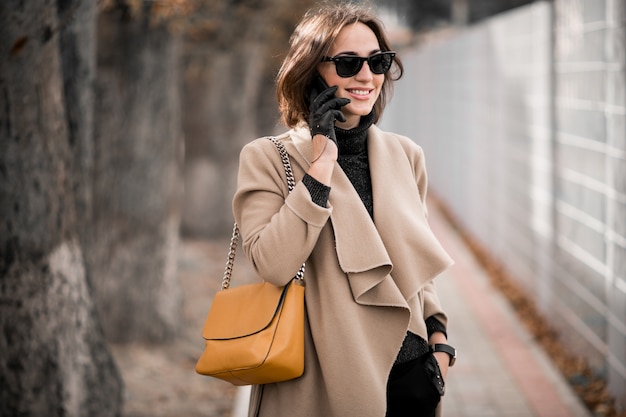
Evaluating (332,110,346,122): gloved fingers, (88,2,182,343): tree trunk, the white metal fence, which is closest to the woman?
(332,110,346,122): gloved fingers

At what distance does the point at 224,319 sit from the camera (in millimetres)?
3004

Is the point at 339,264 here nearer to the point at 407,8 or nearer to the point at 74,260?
the point at 74,260

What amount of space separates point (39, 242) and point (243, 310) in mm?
1942

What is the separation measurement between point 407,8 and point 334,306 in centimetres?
3781

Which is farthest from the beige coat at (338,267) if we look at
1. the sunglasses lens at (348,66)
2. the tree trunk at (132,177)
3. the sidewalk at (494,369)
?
the tree trunk at (132,177)

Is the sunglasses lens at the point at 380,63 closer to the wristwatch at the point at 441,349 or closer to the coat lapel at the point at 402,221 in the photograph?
the coat lapel at the point at 402,221

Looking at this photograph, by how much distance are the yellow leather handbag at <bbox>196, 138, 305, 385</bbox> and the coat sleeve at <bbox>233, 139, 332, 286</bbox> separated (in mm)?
67

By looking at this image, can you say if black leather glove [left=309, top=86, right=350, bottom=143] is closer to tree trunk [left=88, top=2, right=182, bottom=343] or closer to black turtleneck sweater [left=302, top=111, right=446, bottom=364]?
black turtleneck sweater [left=302, top=111, right=446, bottom=364]

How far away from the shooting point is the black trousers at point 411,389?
3121mm

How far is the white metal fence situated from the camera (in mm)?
5906

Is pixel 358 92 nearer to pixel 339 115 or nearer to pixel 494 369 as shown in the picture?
pixel 339 115

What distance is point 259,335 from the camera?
288 centimetres

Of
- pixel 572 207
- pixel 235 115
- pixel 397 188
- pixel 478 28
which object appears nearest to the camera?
pixel 397 188

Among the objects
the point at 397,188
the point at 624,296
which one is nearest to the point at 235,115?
the point at 624,296
